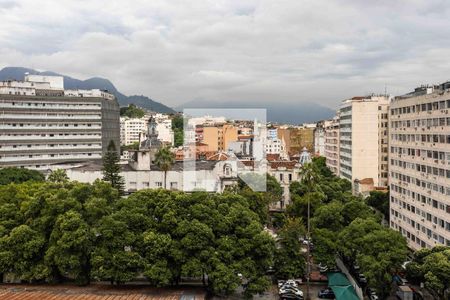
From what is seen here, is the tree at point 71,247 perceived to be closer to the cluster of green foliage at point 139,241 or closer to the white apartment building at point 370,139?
the cluster of green foliage at point 139,241

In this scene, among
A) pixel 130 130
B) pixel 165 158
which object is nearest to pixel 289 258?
pixel 165 158

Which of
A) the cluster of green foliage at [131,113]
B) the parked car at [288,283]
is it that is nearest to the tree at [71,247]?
the parked car at [288,283]

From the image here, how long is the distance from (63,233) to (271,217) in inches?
1168

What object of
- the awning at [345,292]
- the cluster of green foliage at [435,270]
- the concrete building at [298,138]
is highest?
the concrete building at [298,138]

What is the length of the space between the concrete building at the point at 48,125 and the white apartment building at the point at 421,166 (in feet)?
160

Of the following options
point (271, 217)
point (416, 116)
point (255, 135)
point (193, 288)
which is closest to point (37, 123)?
point (255, 135)

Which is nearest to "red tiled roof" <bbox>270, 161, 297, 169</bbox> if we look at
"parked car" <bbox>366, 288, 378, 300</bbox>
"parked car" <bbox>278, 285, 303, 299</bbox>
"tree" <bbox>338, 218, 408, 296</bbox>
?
"tree" <bbox>338, 218, 408, 296</bbox>

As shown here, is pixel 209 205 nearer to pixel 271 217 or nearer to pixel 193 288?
pixel 193 288

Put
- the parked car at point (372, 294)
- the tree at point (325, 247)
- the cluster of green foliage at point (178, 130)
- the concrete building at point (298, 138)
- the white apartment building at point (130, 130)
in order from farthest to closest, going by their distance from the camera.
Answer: the white apartment building at point (130, 130)
the concrete building at point (298, 138)
the cluster of green foliage at point (178, 130)
the tree at point (325, 247)
the parked car at point (372, 294)

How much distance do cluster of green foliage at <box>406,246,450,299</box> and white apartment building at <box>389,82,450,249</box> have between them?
6124 millimetres

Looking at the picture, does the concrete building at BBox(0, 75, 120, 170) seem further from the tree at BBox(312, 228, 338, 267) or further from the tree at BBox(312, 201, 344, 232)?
the tree at BBox(312, 228, 338, 267)

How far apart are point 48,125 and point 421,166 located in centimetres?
5691

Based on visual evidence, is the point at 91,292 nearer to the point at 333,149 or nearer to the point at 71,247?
the point at 71,247

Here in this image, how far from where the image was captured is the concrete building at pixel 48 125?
68.5m
